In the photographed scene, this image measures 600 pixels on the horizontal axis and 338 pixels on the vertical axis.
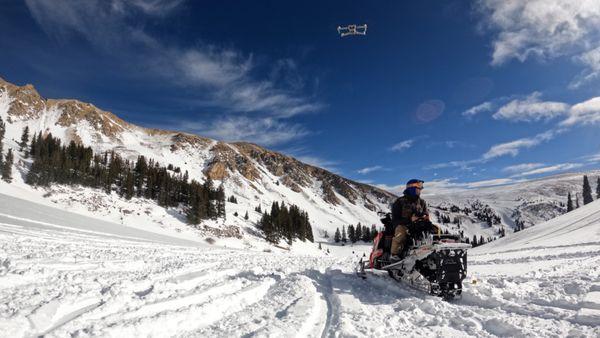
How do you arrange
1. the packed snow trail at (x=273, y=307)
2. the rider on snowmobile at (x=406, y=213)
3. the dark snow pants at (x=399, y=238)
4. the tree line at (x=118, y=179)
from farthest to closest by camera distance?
1. the tree line at (x=118, y=179)
2. the dark snow pants at (x=399, y=238)
3. the rider on snowmobile at (x=406, y=213)
4. the packed snow trail at (x=273, y=307)

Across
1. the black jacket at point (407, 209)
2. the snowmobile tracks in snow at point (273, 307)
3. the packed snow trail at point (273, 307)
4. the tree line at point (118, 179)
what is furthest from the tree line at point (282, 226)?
the snowmobile tracks in snow at point (273, 307)

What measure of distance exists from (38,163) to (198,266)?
66.2m

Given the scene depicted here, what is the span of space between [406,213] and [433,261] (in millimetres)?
1218

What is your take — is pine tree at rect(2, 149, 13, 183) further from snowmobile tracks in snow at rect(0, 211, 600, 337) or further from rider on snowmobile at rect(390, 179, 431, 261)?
rider on snowmobile at rect(390, 179, 431, 261)

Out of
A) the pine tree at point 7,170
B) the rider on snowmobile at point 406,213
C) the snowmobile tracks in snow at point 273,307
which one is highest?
the pine tree at point 7,170

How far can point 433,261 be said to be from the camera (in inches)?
260

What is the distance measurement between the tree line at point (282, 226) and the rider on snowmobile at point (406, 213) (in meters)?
68.1

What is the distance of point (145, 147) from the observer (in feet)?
584

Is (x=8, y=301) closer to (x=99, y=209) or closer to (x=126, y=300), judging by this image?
(x=126, y=300)

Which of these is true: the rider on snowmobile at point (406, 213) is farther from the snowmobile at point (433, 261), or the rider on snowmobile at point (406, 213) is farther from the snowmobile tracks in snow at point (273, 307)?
the snowmobile tracks in snow at point (273, 307)

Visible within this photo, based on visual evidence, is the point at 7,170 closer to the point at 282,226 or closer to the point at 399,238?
the point at 282,226

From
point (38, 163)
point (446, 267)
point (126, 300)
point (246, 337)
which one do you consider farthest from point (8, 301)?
point (38, 163)

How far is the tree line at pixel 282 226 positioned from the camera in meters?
76.5

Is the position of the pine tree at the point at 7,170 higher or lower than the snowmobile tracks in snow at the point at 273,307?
higher
